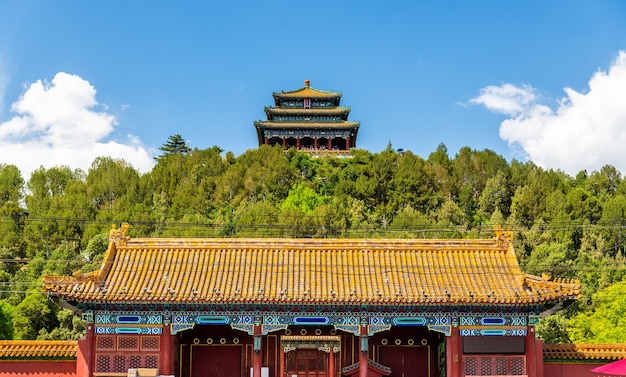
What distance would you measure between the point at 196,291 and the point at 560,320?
84.4 feet

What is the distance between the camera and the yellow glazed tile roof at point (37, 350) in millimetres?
19031

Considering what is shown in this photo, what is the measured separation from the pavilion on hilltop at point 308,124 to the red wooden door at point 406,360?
52500 mm

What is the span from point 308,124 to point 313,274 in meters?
55.5

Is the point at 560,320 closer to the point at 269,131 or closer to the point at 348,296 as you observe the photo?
the point at 348,296

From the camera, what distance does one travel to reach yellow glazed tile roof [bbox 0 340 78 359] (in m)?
19.0

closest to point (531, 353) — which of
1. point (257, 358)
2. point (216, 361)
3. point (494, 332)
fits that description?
point (494, 332)

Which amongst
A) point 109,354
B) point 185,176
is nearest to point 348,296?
point 109,354

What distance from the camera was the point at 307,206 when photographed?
6225cm

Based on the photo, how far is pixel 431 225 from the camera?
186 ft

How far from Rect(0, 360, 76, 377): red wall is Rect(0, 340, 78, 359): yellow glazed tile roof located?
0.17 m

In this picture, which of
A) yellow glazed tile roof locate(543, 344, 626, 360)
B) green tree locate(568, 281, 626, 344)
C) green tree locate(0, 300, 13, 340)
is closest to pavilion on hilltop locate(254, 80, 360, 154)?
green tree locate(0, 300, 13, 340)

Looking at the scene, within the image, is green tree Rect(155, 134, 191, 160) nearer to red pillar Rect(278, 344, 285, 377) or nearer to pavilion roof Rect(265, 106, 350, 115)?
pavilion roof Rect(265, 106, 350, 115)

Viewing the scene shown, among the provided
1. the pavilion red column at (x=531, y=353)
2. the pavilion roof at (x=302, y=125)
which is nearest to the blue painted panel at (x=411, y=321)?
the pavilion red column at (x=531, y=353)

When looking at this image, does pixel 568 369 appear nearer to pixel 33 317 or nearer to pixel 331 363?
pixel 331 363
